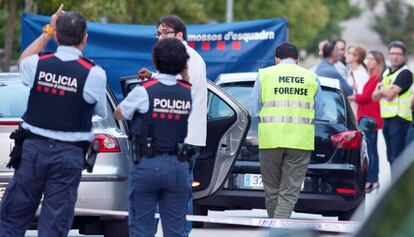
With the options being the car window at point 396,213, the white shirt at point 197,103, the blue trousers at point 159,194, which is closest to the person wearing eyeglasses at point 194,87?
the white shirt at point 197,103

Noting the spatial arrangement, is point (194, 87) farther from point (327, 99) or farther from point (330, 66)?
point (330, 66)

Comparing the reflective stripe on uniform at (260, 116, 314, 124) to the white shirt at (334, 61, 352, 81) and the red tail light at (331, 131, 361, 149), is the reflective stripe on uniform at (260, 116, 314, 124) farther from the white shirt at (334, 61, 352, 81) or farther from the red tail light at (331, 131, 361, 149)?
the white shirt at (334, 61, 352, 81)

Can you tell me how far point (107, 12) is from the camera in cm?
2300

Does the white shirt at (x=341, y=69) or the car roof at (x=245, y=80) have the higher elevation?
the white shirt at (x=341, y=69)

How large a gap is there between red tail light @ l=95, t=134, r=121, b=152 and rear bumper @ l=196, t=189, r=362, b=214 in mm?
Answer: 2463

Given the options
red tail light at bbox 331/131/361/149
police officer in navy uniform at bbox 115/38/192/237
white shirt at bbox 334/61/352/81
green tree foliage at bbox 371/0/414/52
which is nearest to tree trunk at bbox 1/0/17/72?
white shirt at bbox 334/61/352/81

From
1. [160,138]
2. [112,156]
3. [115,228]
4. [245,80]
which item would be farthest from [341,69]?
[160,138]

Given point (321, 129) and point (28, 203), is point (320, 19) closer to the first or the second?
point (321, 129)

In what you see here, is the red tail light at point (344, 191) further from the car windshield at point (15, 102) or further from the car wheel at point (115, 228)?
the car windshield at point (15, 102)

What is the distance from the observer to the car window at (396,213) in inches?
167

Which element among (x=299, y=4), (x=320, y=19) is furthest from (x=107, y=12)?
(x=320, y=19)

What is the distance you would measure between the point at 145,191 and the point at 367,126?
205 inches

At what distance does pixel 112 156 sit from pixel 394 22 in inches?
3810

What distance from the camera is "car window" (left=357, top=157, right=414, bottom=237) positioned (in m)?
4.24
